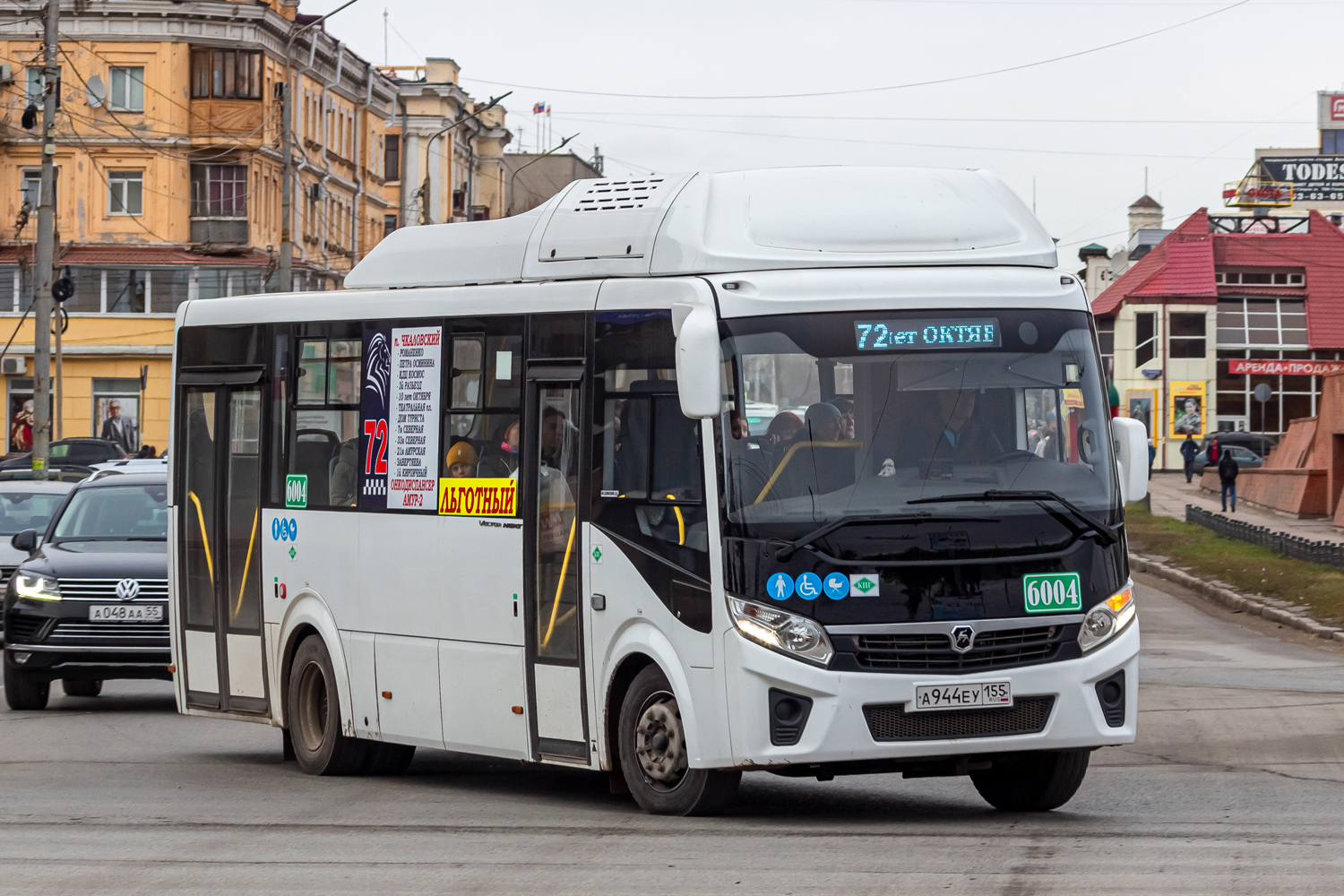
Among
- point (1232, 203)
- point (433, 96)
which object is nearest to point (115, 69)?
point (433, 96)

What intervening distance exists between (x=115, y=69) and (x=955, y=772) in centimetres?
5731

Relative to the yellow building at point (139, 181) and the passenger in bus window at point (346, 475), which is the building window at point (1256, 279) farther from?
the passenger in bus window at point (346, 475)

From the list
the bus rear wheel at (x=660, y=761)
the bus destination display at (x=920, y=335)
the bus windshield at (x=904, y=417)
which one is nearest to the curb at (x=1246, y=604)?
the bus windshield at (x=904, y=417)

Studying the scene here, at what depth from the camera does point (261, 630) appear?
41.8ft

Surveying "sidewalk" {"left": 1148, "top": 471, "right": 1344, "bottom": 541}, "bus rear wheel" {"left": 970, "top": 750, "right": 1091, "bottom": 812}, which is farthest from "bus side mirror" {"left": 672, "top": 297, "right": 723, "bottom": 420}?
"sidewalk" {"left": 1148, "top": 471, "right": 1344, "bottom": 541}

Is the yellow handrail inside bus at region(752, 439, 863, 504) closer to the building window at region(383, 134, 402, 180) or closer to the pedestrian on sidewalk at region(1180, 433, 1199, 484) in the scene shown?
the pedestrian on sidewalk at region(1180, 433, 1199, 484)

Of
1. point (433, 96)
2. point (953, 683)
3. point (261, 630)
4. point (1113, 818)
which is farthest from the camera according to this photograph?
point (433, 96)

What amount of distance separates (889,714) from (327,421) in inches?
176

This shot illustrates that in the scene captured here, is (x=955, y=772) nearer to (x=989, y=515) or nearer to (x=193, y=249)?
(x=989, y=515)

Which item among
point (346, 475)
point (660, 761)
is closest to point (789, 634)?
point (660, 761)

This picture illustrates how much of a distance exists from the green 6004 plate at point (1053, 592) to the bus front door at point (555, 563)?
2.14 m

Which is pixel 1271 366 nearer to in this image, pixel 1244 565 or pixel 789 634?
pixel 1244 565

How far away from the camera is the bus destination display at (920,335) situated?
9.26 metres

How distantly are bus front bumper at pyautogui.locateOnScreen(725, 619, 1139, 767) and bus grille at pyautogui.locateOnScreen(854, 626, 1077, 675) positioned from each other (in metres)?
0.04
